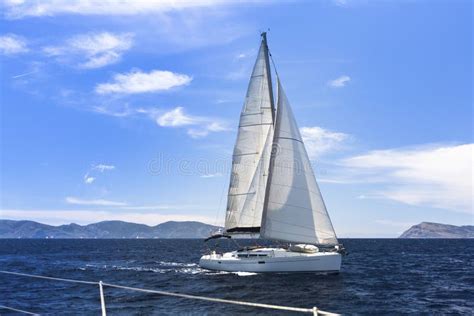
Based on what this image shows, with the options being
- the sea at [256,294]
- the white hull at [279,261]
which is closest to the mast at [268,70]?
the white hull at [279,261]

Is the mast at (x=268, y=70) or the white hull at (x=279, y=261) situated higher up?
the mast at (x=268, y=70)

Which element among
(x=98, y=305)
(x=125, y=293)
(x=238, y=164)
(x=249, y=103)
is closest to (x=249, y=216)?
(x=238, y=164)

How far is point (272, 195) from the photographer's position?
3591 centimetres

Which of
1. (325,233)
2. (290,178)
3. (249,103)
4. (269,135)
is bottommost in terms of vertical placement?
(325,233)

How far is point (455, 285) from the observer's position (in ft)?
116

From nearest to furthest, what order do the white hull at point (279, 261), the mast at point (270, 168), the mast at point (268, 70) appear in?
the white hull at point (279, 261), the mast at point (270, 168), the mast at point (268, 70)

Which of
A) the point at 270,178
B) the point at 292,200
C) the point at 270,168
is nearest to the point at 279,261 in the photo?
the point at 292,200

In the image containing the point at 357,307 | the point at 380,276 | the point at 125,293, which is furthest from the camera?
the point at 380,276

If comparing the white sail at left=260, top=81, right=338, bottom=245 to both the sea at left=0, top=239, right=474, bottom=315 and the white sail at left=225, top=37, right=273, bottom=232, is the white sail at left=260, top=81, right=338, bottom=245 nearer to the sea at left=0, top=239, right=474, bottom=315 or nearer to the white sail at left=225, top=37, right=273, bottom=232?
the white sail at left=225, top=37, right=273, bottom=232

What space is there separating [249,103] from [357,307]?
20620 mm

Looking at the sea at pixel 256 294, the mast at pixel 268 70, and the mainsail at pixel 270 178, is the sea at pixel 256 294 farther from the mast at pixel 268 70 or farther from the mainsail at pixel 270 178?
the mast at pixel 268 70

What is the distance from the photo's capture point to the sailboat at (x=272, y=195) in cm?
3538

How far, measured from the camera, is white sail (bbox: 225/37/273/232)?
38.7 meters

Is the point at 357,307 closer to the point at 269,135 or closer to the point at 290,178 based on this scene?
the point at 290,178
